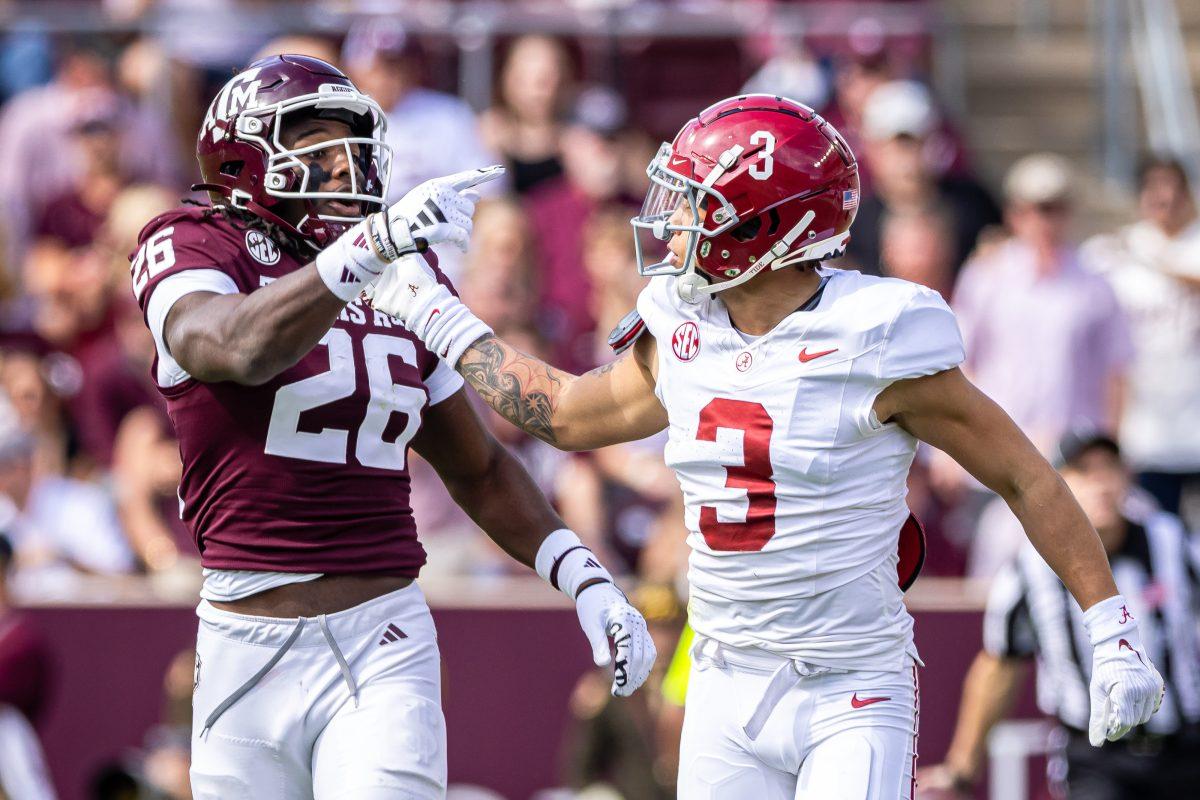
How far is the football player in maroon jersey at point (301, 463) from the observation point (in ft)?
13.5

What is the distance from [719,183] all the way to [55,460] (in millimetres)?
5596

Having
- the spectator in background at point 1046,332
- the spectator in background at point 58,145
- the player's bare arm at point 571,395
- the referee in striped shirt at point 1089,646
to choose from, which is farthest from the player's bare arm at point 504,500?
the spectator in background at point 58,145

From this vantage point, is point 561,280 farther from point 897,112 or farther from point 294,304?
point 294,304

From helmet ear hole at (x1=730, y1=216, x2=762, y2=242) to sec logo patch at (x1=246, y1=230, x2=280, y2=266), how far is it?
108 cm

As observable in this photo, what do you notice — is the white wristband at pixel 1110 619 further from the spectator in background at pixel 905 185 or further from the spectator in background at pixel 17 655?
the spectator in background at pixel 905 185

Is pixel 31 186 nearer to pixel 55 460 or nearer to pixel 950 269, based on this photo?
pixel 55 460

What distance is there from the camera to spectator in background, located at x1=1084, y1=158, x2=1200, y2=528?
8922mm

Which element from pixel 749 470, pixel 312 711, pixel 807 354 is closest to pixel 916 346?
pixel 807 354

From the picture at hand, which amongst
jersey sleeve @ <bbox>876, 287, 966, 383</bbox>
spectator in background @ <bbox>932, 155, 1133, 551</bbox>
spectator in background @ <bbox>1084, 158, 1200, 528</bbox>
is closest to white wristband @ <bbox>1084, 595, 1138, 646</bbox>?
jersey sleeve @ <bbox>876, 287, 966, 383</bbox>

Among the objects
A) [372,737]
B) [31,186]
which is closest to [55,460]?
[31,186]

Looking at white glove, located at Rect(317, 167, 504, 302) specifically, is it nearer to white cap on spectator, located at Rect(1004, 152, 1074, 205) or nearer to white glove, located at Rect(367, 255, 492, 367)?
white glove, located at Rect(367, 255, 492, 367)

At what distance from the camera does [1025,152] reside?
38.3ft

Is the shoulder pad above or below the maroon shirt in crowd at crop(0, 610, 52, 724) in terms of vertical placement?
above

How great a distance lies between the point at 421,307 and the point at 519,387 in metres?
0.36
